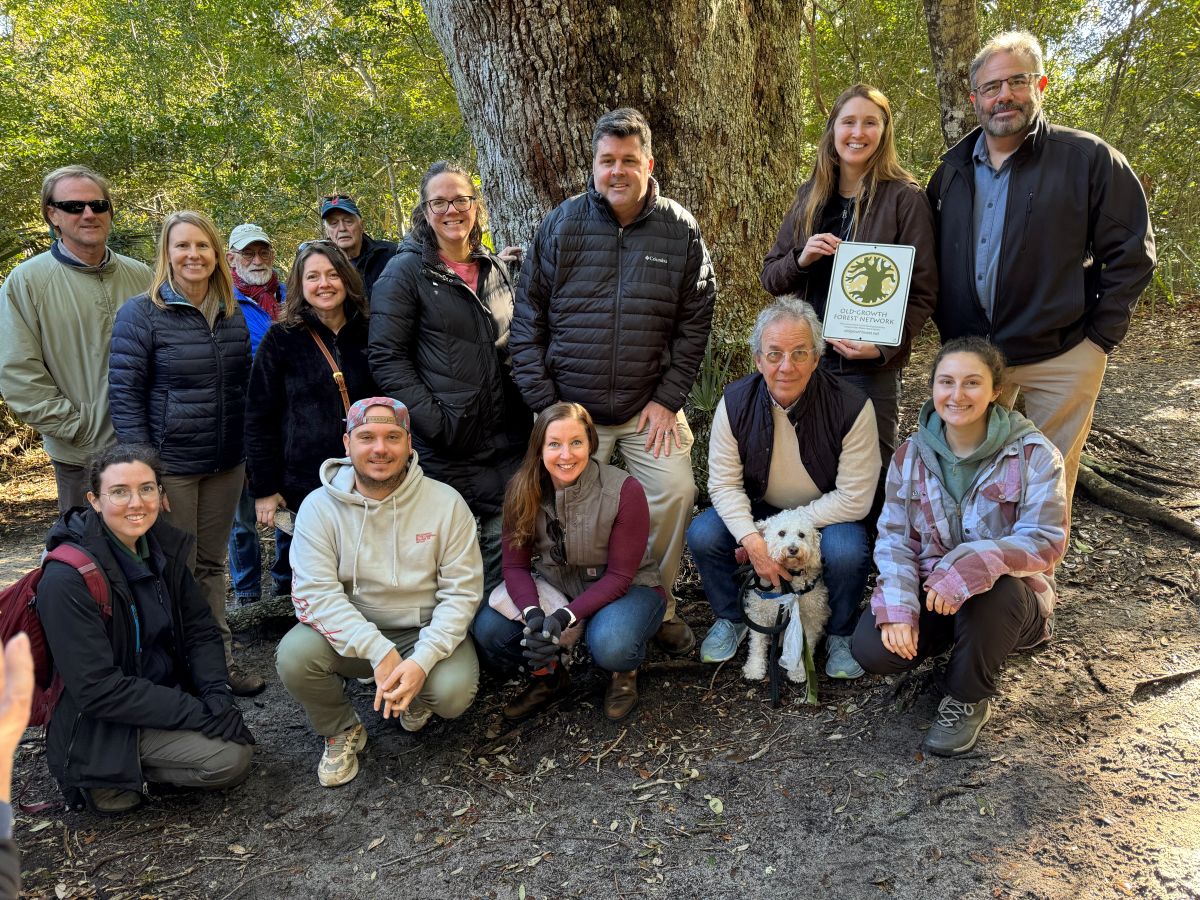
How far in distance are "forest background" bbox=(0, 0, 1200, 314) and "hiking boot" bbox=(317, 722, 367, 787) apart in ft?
23.5

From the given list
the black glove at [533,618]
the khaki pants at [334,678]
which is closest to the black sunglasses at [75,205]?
the khaki pants at [334,678]

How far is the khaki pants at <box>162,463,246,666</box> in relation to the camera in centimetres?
416

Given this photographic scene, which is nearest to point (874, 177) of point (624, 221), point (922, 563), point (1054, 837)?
A: point (624, 221)

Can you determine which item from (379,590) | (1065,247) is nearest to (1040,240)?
(1065,247)

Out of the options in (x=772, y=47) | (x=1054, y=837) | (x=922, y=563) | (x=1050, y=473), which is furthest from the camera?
(x=772, y=47)

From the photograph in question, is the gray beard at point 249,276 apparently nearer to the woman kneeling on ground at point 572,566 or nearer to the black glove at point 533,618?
the woman kneeling on ground at point 572,566

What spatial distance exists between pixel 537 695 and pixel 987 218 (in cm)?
315

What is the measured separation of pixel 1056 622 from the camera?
4035 millimetres

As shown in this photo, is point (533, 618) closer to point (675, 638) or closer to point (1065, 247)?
point (675, 638)

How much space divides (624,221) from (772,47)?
269 centimetres

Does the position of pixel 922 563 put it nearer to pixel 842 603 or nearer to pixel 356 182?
pixel 842 603

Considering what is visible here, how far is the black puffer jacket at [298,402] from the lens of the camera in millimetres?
4047

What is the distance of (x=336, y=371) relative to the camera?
161 inches

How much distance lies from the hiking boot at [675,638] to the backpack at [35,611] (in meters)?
2.58
